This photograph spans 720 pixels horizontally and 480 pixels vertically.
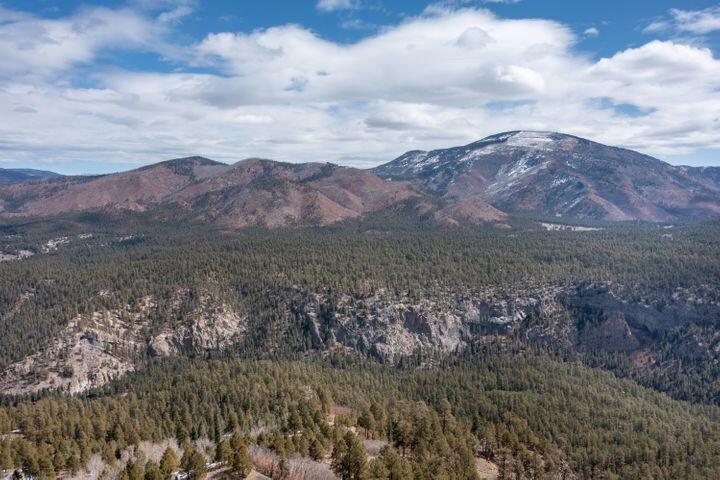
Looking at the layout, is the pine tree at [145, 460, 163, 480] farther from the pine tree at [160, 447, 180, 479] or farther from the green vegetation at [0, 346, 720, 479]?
the green vegetation at [0, 346, 720, 479]

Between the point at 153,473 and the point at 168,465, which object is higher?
the point at 153,473

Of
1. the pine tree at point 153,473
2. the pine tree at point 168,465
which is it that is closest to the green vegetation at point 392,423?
the pine tree at point 168,465

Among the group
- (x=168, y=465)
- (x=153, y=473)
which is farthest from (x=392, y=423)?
(x=153, y=473)

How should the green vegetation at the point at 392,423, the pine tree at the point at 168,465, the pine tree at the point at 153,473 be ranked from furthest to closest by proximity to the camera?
the green vegetation at the point at 392,423
the pine tree at the point at 168,465
the pine tree at the point at 153,473

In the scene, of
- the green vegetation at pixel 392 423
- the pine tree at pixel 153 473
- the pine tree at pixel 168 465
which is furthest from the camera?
the green vegetation at pixel 392 423

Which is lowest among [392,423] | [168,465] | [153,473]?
[392,423]

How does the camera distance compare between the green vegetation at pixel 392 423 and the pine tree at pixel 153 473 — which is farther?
the green vegetation at pixel 392 423

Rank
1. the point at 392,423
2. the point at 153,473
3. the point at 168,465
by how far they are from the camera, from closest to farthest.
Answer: the point at 153,473
the point at 168,465
the point at 392,423

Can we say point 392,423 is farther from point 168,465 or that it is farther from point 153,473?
point 153,473

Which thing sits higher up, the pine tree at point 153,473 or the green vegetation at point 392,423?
the pine tree at point 153,473

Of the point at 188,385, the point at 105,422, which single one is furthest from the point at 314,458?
the point at 188,385

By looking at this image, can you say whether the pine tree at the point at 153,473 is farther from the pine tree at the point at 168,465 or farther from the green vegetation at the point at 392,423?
the green vegetation at the point at 392,423

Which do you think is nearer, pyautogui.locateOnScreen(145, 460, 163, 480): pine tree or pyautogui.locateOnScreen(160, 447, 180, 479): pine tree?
pyautogui.locateOnScreen(145, 460, 163, 480): pine tree

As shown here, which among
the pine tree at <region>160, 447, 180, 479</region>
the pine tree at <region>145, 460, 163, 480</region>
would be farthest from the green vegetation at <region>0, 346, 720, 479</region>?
the pine tree at <region>145, 460, 163, 480</region>
